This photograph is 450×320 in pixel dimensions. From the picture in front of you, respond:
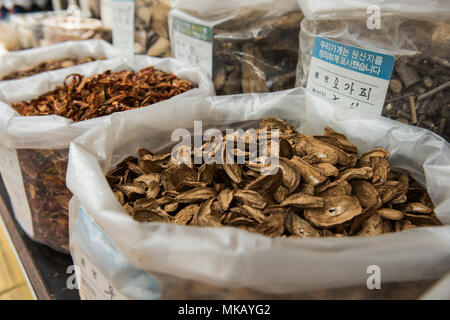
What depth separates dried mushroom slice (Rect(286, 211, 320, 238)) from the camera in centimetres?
50

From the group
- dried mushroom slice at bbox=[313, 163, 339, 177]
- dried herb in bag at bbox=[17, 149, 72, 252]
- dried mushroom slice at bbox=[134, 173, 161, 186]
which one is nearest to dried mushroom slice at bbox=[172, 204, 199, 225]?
dried mushroom slice at bbox=[134, 173, 161, 186]

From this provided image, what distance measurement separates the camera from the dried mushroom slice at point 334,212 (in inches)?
20.2

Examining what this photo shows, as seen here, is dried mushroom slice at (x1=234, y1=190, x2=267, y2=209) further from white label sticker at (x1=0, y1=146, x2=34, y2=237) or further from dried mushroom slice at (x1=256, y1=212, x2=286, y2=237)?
white label sticker at (x1=0, y1=146, x2=34, y2=237)

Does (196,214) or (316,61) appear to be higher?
(316,61)

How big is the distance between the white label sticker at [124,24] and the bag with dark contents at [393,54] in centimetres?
74

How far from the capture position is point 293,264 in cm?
39

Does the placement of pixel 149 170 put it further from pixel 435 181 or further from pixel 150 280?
pixel 435 181

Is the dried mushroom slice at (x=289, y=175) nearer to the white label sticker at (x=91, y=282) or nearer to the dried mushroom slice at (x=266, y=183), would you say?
the dried mushroom slice at (x=266, y=183)

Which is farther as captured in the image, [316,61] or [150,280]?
[316,61]

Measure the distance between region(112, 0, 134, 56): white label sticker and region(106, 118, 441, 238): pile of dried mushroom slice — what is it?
0.77 m

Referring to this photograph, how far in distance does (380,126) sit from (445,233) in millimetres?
282

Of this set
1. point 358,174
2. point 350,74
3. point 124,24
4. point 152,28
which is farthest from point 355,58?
point 124,24
